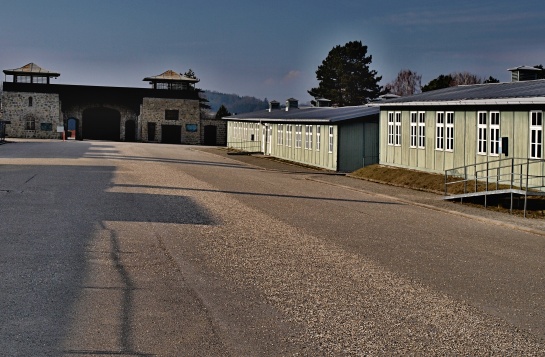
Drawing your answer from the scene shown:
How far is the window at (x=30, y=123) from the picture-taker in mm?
82250

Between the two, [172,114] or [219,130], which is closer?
[172,114]

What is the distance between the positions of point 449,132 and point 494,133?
11.0 ft

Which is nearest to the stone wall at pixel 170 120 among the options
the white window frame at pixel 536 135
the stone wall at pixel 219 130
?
the stone wall at pixel 219 130

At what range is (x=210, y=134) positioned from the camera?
86500 millimetres

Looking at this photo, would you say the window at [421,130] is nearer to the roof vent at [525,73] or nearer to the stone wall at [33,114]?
the roof vent at [525,73]

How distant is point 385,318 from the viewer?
Answer: 890cm

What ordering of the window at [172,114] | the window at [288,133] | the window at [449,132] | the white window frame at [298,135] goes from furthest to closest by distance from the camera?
1. the window at [172,114]
2. the window at [288,133]
3. the white window frame at [298,135]
4. the window at [449,132]

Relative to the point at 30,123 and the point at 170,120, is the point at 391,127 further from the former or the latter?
the point at 30,123

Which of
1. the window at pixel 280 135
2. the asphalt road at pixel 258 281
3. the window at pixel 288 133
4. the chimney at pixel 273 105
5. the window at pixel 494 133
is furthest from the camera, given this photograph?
the chimney at pixel 273 105

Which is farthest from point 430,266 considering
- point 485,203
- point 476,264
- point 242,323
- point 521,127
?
point 521,127

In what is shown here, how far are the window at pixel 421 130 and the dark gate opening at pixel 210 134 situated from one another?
56.7 m

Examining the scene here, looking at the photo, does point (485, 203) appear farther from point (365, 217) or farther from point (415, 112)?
point (415, 112)

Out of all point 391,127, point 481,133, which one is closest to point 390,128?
point 391,127

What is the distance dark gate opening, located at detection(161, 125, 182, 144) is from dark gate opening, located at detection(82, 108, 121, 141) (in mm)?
4746
